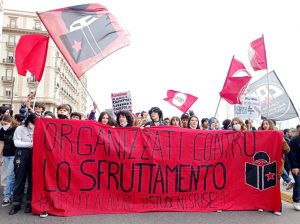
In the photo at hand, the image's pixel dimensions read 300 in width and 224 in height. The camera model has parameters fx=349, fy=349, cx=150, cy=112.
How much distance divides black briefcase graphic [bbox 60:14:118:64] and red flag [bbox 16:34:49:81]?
664 millimetres

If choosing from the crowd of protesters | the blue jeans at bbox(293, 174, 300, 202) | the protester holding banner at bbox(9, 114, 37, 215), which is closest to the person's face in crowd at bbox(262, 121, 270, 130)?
the crowd of protesters

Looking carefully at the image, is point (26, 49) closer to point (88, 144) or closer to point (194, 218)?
point (88, 144)

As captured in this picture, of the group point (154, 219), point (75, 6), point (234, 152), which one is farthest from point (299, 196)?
point (75, 6)

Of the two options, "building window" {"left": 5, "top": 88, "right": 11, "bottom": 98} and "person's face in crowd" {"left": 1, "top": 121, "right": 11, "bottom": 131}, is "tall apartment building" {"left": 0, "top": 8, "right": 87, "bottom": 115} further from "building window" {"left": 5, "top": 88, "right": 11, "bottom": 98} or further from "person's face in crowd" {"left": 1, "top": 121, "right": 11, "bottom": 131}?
"person's face in crowd" {"left": 1, "top": 121, "right": 11, "bottom": 131}

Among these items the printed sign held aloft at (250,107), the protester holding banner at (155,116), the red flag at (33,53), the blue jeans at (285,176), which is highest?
the red flag at (33,53)

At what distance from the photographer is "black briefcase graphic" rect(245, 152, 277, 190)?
252 inches

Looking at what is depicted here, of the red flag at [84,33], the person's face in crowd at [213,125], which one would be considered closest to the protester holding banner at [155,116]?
the person's face in crowd at [213,125]

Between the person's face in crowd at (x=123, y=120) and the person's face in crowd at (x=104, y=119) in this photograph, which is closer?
the person's face in crowd at (x=123, y=120)

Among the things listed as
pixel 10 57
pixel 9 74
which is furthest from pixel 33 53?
pixel 10 57

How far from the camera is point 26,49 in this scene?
7.00 metres

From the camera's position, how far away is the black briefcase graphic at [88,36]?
21.8ft

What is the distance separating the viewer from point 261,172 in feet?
21.1

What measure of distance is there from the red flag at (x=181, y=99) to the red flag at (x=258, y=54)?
7.72ft

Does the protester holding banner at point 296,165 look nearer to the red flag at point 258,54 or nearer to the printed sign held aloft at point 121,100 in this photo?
the red flag at point 258,54
